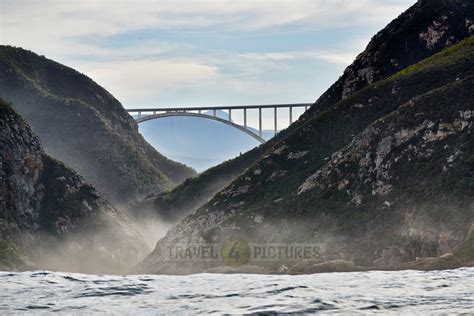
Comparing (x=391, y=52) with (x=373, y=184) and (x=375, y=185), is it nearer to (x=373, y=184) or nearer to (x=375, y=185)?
(x=373, y=184)

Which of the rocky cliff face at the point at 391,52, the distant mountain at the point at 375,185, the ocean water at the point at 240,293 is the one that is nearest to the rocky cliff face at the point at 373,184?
the distant mountain at the point at 375,185

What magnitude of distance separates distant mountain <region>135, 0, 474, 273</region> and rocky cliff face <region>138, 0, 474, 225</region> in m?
0.60

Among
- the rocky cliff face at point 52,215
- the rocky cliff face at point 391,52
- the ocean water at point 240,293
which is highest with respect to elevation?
the rocky cliff face at point 391,52

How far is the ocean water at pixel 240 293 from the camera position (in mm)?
19656

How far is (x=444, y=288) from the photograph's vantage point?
2183cm

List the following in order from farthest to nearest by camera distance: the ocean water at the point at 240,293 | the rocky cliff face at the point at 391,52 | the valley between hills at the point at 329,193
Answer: the rocky cliff face at the point at 391,52 < the valley between hills at the point at 329,193 < the ocean water at the point at 240,293

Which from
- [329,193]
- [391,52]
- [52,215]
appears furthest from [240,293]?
[391,52]

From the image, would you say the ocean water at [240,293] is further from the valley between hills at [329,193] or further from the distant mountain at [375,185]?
the valley between hills at [329,193]

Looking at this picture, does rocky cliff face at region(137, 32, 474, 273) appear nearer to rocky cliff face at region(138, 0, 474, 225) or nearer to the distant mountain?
the distant mountain

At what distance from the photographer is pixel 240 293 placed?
2162 centimetres

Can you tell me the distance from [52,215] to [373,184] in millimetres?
56505

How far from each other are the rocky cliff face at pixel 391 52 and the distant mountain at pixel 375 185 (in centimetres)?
60

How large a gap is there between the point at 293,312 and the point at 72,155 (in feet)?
Answer: 579

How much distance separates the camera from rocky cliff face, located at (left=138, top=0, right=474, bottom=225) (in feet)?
421
